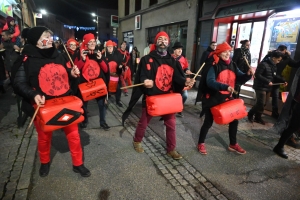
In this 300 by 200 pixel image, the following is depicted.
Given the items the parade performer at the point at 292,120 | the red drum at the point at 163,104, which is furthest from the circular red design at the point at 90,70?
the parade performer at the point at 292,120

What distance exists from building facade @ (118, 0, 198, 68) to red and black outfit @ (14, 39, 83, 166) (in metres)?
8.11

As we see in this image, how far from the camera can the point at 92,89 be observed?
3.70 metres

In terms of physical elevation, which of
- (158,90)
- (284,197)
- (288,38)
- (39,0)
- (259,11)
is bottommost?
(284,197)

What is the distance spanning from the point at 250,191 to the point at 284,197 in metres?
0.40

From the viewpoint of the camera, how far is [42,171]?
278 centimetres

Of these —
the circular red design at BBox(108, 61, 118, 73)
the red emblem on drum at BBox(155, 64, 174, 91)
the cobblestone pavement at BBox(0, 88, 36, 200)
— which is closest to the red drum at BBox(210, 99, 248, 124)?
the red emblem on drum at BBox(155, 64, 174, 91)

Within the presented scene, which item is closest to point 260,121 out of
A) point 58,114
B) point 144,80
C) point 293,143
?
point 293,143

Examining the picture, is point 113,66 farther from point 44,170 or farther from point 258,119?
point 258,119

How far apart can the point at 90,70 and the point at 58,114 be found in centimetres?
186

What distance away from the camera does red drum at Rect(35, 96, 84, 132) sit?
2.22m

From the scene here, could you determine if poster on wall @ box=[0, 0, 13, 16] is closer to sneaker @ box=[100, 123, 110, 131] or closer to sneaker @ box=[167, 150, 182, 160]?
sneaker @ box=[100, 123, 110, 131]

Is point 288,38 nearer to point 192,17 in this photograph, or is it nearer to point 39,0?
point 192,17

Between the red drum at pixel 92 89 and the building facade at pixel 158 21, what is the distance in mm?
6957

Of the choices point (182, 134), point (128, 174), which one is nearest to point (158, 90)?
point (128, 174)
